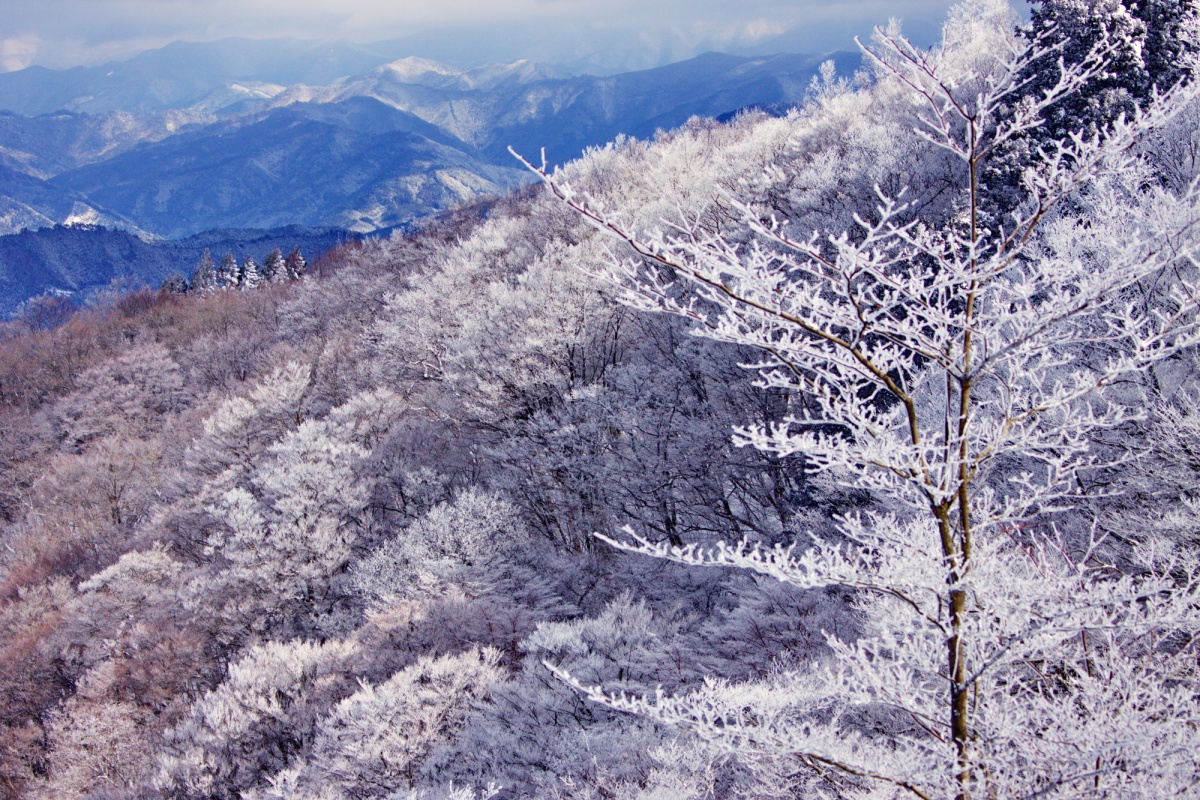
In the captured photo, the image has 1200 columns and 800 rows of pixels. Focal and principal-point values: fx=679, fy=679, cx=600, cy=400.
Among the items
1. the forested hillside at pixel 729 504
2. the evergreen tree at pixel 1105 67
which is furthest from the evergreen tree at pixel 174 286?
the evergreen tree at pixel 1105 67

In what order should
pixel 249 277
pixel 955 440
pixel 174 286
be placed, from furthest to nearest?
pixel 249 277
pixel 174 286
pixel 955 440

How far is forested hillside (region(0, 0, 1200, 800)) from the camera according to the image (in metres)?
3.37

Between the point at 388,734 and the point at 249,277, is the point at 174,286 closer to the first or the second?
the point at 249,277

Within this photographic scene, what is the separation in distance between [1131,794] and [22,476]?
57.1m

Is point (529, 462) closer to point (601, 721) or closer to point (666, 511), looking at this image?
point (666, 511)

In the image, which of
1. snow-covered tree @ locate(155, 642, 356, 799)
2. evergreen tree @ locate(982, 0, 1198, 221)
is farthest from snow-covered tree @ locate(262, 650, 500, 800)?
evergreen tree @ locate(982, 0, 1198, 221)

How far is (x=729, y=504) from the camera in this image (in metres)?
24.0

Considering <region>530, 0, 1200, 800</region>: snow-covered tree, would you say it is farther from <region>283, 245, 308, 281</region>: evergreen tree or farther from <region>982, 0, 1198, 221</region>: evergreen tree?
<region>283, 245, 308, 281</region>: evergreen tree

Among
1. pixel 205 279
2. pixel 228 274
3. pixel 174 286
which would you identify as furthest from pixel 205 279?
pixel 228 274

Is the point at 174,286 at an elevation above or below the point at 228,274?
below

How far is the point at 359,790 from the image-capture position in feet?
50.3

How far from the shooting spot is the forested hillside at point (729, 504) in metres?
3.37

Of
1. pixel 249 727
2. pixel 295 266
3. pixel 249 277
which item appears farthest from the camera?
pixel 295 266

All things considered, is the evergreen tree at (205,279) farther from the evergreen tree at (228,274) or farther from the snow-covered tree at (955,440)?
the snow-covered tree at (955,440)
